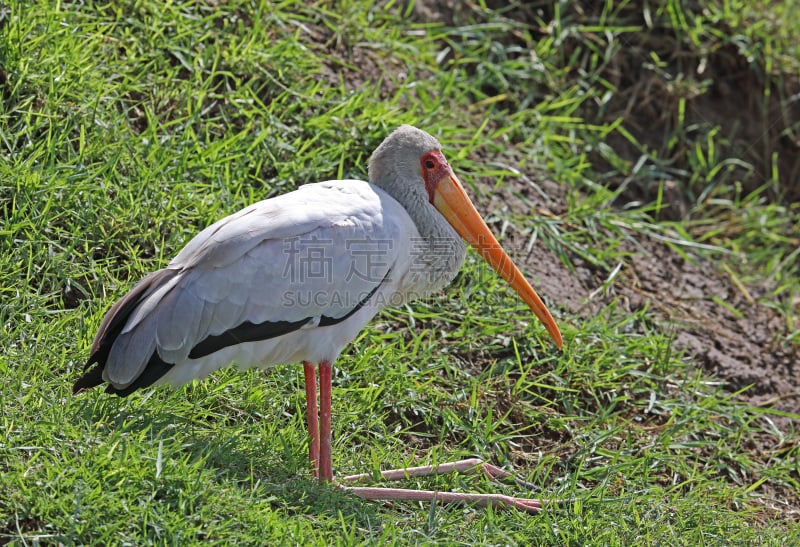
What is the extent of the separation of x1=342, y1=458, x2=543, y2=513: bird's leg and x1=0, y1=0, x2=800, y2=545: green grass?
7 cm

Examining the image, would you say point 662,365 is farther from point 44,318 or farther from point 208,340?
point 44,318

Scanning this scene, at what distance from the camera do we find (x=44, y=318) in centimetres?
450

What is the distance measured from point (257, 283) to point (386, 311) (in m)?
1.30

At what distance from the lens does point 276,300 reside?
4039 millimetres

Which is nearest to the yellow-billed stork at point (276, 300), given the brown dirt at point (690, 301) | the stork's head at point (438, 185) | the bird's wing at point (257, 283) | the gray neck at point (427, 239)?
the bird's wing at point (257, 283)

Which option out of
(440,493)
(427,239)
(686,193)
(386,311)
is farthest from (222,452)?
(686,193)

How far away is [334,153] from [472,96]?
1502 millimetres

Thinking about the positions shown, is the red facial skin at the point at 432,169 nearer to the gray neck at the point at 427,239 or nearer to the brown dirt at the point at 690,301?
the gray neck at the point at 427,239

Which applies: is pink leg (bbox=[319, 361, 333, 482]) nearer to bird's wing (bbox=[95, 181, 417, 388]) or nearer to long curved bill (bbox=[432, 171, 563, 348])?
bird's wing (bbox=[95, 181, 417, 388])

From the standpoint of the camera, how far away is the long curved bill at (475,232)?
4641 mm

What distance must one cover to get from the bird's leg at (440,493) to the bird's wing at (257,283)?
716 mm

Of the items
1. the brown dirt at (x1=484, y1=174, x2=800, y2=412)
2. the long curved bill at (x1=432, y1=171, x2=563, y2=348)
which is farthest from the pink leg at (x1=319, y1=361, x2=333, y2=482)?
the brown dirt at (x1=484, y1=174, x2=800, y2=412)

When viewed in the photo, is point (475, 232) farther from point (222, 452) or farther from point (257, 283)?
point (222, 452)

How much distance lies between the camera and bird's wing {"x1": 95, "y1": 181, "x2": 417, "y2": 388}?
3910 mm
